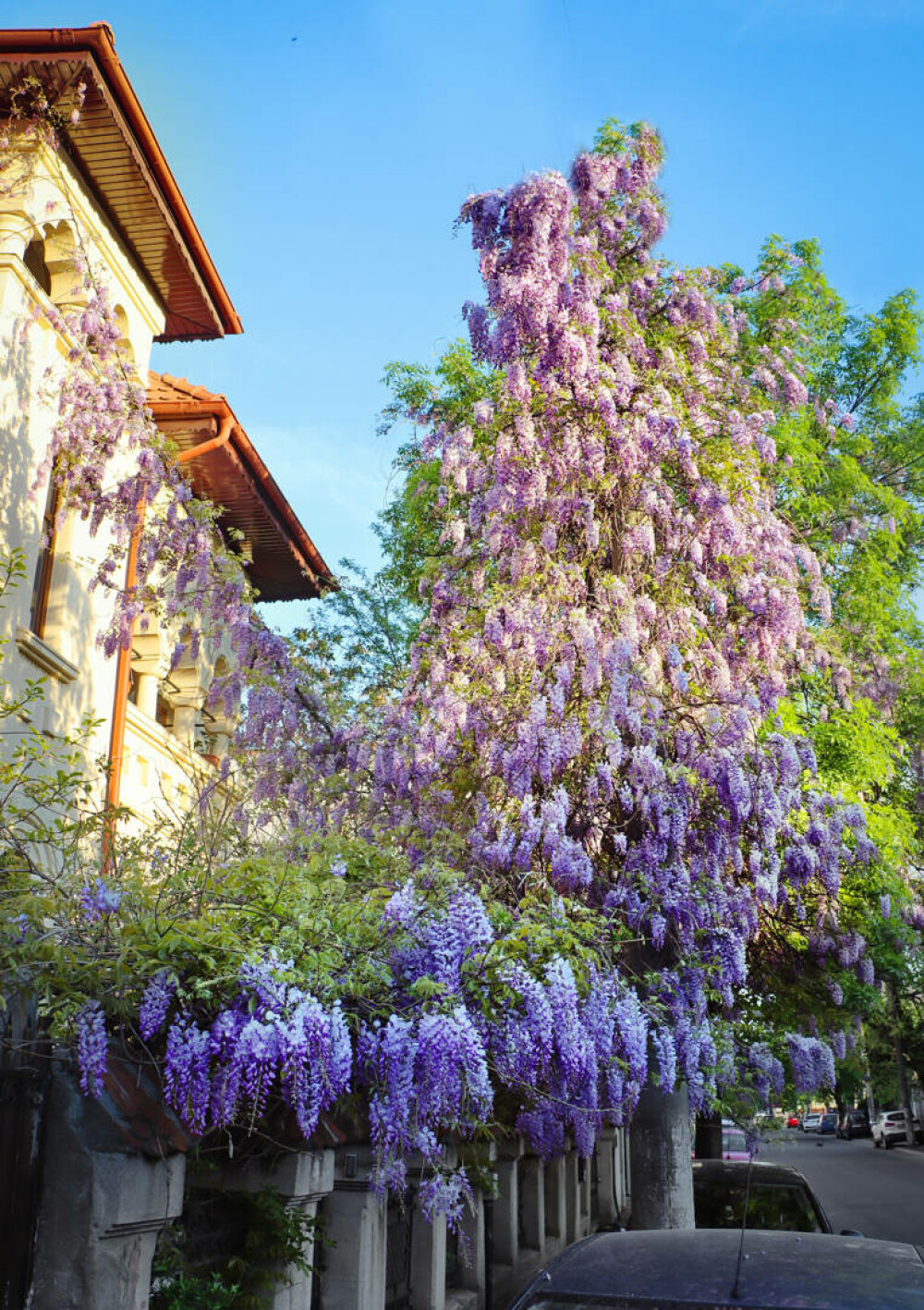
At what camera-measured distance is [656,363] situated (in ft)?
40.6

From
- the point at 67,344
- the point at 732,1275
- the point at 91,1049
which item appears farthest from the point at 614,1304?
the point at 67,344

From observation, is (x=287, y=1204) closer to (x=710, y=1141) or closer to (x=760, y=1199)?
(x=760, y=1199)

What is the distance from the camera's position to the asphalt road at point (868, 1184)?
739 inches

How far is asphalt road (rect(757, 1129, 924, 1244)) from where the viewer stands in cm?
1878

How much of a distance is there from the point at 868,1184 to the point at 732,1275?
29.5m

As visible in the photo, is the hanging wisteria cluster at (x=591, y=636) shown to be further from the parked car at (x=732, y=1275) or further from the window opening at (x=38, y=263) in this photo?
the parked car at (x=732, y=1275)

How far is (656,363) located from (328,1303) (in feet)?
28.8

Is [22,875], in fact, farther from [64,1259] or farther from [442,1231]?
[442,1231]

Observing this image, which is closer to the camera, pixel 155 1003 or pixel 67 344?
pixel 155 1003

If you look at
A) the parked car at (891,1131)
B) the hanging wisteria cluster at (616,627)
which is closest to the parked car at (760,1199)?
the hanging wisteria cluster at (616,627)

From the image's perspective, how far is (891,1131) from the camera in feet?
174

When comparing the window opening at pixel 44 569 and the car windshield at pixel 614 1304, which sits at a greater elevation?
the window opening at pixel 44 569

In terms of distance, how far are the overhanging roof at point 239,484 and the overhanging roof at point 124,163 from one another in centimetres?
117

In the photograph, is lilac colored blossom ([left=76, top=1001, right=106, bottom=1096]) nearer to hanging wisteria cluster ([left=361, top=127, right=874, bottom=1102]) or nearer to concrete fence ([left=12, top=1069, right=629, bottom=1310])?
concrete fence ([left=12, top=1069, right=629, bottom=1310])
